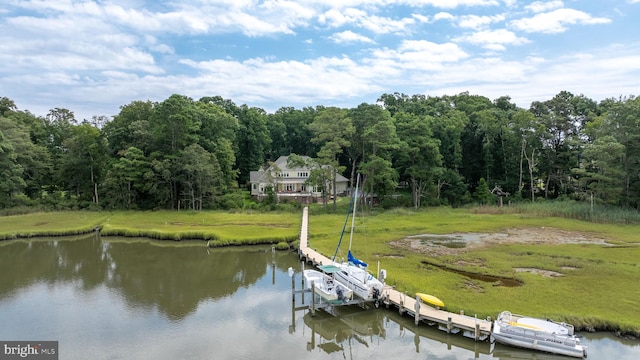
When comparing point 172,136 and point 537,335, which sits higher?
point 172,136

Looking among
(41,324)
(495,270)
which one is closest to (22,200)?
(41,324)

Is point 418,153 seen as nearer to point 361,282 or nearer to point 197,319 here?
point 361,282

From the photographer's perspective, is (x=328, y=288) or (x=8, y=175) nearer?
(x=328, y=288)

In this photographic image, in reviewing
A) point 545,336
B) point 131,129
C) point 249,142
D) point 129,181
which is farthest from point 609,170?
point 131,129

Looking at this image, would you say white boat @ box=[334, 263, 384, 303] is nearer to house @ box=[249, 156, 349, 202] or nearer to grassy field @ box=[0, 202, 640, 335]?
grassy field @ box=[0, 202, 640, 335]

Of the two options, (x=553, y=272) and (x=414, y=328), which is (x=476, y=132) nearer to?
(x=553, y=272)
